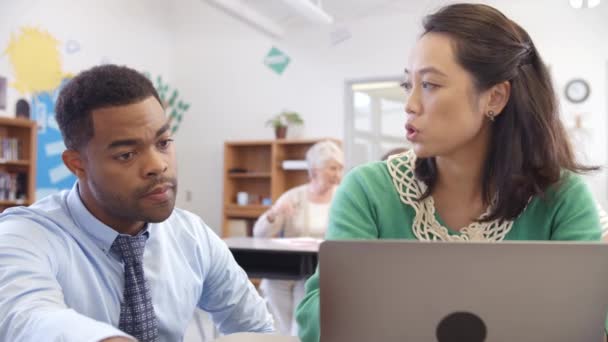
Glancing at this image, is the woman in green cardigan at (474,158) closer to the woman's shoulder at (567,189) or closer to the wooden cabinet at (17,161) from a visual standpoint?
the woman's shoulder at (567,189)

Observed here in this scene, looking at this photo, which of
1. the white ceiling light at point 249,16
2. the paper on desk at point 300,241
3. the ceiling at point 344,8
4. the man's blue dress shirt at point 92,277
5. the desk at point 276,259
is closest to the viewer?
the man's blue dress shirt at point 92,277

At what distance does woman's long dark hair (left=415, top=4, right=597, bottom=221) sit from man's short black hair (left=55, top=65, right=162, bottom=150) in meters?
0.63

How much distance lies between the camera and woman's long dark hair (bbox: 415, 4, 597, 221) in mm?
1130

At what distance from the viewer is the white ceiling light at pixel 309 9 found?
4.91 metres

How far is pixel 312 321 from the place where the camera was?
0.90 metres

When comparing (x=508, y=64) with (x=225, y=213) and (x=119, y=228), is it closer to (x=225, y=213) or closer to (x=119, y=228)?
(x=119, y=228)

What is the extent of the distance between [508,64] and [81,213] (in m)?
0.94

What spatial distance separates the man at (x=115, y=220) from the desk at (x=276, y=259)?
1869 mm

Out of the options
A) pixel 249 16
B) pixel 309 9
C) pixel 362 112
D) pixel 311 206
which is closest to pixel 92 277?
pixel 311 206

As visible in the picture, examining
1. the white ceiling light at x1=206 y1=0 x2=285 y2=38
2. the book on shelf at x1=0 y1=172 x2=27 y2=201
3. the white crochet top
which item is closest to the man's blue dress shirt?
the white crochet top

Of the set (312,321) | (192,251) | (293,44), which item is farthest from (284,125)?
(312,321)

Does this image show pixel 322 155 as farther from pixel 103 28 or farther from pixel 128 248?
pixel 103 28

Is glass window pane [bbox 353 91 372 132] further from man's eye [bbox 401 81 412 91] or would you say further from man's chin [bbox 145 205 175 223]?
man's chin [bbox 145 205 175 223]

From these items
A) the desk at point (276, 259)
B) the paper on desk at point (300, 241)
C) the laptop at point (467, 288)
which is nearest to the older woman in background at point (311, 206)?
the paper on desk at point (300, 241)
